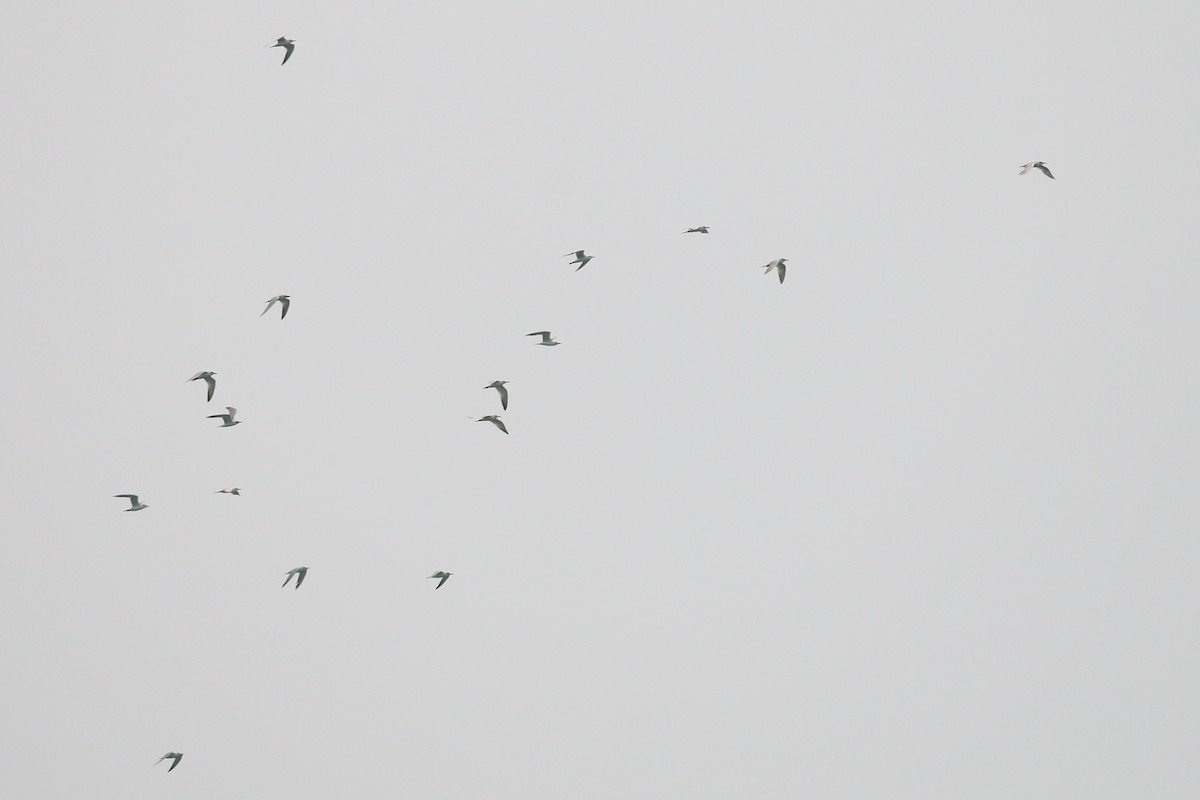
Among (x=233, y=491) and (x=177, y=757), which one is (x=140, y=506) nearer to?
(x=233, y=491)

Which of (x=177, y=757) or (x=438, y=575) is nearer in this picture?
(x=177, y=757)

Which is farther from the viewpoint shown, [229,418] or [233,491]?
[233,491]

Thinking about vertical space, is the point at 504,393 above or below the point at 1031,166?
below

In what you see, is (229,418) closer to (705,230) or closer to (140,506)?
(140,506)

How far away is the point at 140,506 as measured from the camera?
7394 centimetres

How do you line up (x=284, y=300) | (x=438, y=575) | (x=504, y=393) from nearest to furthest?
1. (x=284, y=300)
2. (x=504, y=393)
3. (x=438, y=575)

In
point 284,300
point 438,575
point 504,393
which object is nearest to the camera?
point 284,300

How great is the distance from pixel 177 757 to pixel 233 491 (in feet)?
43.8

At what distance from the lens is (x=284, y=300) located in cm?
7256

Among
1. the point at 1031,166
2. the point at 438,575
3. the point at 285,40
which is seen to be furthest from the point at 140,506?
the point at 1031,166

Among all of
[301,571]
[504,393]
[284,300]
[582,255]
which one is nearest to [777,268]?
[582,255]

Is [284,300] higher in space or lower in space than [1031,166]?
lower

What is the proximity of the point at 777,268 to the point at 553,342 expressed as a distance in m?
11.9

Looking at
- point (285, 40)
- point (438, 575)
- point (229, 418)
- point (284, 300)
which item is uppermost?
point (285, 40)
